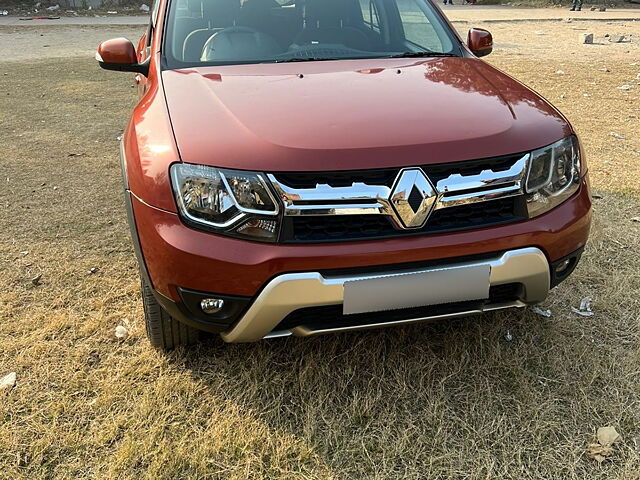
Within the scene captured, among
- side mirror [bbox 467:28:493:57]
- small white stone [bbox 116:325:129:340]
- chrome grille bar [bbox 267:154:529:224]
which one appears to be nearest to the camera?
chrome grille bar [bbox 267:154:529:224]

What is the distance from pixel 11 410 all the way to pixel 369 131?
158cm

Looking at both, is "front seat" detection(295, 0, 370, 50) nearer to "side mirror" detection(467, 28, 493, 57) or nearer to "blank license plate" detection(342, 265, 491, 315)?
"side mirror" detection(467, 28, 493, 57)

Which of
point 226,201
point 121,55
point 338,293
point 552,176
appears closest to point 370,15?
point 121,55

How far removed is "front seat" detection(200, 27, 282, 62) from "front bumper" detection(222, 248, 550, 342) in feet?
4.16

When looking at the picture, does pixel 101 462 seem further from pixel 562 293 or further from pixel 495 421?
pixel 562 293

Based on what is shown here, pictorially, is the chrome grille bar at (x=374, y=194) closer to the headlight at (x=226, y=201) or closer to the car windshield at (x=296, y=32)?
the headlight at (x=226, y=201)

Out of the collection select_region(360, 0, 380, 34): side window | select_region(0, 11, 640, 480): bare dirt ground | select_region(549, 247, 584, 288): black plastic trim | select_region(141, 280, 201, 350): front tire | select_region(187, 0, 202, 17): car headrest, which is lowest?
select_region(0, 11, 640, 480): bare dirt ground

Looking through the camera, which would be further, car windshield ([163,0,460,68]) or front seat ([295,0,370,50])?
front seat ([295,0,370,50])

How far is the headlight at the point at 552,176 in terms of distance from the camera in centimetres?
188

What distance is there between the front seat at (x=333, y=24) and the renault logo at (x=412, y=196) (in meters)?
1.23

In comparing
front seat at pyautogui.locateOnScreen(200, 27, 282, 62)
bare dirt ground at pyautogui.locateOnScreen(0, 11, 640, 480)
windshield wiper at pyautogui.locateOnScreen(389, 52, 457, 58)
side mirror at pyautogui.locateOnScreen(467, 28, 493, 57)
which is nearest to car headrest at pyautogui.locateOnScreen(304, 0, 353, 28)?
front seat at pyautogui.locateOnScreen(200, 27, 282, 62)

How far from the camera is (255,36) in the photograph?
105 inches

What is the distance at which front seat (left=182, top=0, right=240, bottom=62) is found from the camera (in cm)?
253

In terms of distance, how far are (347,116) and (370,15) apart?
1.34m
